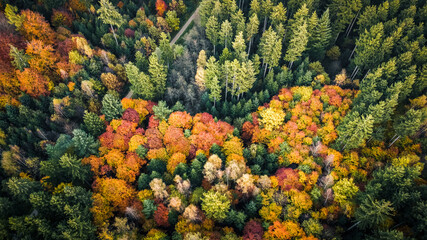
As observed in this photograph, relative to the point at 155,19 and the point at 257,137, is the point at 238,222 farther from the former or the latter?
the point at 155,19

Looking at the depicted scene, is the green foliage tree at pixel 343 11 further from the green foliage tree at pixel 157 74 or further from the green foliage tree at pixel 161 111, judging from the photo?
the green foliage tree at pixel 161 111

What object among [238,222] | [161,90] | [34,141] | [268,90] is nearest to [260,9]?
[268,90]

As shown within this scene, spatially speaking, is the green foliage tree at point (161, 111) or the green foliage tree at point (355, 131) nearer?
the green foliage tree at point (355, 131)

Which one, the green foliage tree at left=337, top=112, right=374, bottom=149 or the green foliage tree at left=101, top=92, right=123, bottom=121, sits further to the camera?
the green foliage tree at left=101, top=92, right=123, bottom=121

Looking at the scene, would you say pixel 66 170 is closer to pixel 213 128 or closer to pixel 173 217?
pixel 173 217

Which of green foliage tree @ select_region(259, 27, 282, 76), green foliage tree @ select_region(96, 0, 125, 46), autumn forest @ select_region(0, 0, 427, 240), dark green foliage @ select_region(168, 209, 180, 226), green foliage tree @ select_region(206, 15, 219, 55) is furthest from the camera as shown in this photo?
green foliage tree @ select_region(206, 15, 219, 55)

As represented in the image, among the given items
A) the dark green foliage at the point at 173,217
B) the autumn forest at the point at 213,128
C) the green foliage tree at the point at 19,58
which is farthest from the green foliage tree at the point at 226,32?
the green foliage tree at the point at 19,58

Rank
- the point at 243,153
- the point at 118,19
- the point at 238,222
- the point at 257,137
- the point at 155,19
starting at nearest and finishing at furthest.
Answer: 1. the point at 238,222
2. the point at 243,153
3. the point at 257,137
4. the point at 118,19
5. the point at 155,19

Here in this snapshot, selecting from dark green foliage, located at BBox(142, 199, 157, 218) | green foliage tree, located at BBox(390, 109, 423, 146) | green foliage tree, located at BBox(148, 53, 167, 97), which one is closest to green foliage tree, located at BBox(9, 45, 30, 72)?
green foliage tree, located at BBox(148, 53, 167, 97)

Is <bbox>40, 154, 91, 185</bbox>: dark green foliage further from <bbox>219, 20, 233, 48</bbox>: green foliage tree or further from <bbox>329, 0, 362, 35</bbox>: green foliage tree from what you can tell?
<bbox>329, 0, 362, 35</bbox>: green foliage tree
